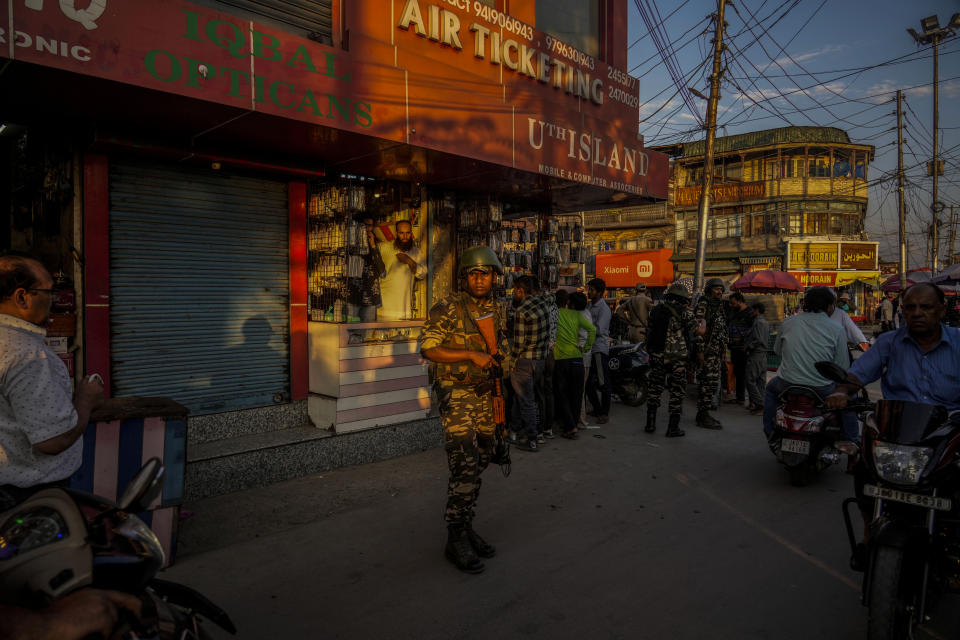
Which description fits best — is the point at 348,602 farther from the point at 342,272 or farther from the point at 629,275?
the point at 629,275

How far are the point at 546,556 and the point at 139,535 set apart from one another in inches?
112

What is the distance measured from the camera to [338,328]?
6090 millimetres

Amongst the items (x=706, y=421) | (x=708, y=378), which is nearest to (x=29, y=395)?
(x=706, y=421)

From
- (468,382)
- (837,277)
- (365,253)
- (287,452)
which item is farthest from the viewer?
(837,277)

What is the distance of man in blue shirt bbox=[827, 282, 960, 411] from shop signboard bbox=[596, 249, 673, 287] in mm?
18901

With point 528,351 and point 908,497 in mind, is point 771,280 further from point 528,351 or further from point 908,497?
point 908,497

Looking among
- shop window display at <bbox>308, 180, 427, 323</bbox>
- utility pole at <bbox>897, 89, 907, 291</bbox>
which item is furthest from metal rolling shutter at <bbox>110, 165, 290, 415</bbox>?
utility pole at <bbox>897, 89, 907, 291</bbox>

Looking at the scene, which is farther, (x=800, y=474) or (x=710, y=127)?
(x=710, y=127)

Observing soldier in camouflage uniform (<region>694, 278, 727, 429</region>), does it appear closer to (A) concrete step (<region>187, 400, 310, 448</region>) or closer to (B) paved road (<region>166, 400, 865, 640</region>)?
(B) paved road (<region>166, 400, 865, 640</region>)

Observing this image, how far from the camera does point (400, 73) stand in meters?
5.50

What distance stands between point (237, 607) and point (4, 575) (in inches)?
85.4

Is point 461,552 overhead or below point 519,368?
below

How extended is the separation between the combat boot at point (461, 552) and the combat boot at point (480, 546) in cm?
6

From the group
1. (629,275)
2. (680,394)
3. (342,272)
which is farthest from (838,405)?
(629,275)
